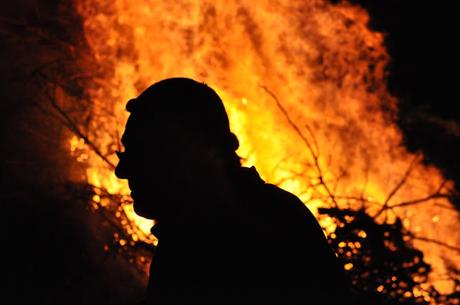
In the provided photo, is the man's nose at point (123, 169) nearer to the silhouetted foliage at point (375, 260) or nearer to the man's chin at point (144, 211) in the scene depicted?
the man's chin at point (144, 211)

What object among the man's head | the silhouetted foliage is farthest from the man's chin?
the silhouetted foliage

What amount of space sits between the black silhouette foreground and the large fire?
3328 mm

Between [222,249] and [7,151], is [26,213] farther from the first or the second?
[222,249]

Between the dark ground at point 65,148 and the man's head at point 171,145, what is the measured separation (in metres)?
4.15

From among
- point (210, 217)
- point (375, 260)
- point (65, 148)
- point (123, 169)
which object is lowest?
point (210, 217)

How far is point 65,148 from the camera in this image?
21.6 ft

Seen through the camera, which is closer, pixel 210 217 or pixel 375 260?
pixel 210 217

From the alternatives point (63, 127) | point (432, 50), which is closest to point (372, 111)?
point (432, 50)

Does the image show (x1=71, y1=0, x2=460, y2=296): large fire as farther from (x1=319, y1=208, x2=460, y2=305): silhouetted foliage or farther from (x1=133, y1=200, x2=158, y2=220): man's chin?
(x1=133, y1=200, x2=158, y2=220): man's chin

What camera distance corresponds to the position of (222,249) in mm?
1940

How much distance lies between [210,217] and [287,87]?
420 cm

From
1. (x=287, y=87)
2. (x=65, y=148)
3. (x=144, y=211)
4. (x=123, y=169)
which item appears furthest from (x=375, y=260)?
(x=65, y=148)

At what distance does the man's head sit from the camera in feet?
6.75

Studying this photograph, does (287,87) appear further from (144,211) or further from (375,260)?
(144,211)
